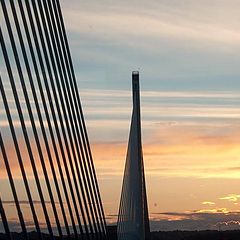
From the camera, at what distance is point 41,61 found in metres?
14.2

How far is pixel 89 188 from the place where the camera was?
17156mm

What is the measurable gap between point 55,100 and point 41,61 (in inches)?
32.4

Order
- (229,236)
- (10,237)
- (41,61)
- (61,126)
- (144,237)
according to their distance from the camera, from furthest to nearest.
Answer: (229,236) < (144,237) < (61,126) < (41,61) < (10,237)

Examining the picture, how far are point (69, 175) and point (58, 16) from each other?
9.30ft

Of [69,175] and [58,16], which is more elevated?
[58,16]

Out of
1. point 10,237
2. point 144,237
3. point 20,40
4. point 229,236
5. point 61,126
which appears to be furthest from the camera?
point 229,236

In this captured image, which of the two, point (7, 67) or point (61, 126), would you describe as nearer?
point (7, 67)

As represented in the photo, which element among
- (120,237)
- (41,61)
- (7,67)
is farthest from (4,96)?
(120,237)

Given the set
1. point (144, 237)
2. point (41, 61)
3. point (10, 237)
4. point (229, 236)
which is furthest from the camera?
point (229, 236)

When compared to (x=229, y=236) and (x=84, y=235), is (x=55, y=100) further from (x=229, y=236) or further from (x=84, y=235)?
(x=229, y=236)

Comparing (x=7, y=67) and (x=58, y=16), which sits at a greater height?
(x=58, y=16)

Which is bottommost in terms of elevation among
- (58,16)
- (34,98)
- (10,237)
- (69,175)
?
(10,237)

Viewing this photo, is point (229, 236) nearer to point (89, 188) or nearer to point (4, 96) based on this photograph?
point (89, 188)

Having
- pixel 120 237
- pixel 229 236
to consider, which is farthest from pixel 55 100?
pixel 229 236
